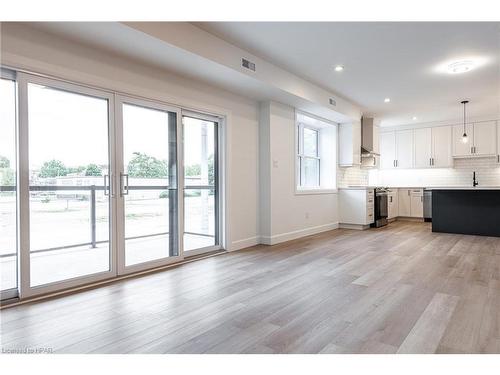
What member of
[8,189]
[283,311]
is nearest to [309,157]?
[283,311]

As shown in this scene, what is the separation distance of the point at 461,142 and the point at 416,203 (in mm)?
1857

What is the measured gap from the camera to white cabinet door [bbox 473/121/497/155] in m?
7.64

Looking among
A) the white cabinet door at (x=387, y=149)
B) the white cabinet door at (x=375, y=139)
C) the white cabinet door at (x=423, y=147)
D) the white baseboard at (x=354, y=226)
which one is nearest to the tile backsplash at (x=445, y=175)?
the white cabinet door at (x=387, y=149)

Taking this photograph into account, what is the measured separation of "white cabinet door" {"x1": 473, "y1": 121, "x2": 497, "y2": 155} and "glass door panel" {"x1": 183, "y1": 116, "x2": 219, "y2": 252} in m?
6.86

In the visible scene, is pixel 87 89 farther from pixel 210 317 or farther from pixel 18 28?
pixel 210 317

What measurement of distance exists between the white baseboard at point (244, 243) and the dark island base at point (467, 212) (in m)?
3.75

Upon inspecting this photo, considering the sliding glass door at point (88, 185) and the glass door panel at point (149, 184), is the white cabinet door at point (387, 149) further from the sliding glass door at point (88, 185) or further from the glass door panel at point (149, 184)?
the glass door panel at point (149, 184)

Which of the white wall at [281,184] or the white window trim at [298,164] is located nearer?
the white wall at [281,184]

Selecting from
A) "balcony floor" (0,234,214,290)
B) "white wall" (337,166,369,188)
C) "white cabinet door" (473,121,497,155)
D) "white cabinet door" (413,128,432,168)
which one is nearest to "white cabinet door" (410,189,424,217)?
"white cabinet door" (413,128,432,168)

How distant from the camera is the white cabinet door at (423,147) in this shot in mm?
8398

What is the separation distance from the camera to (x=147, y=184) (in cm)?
377
